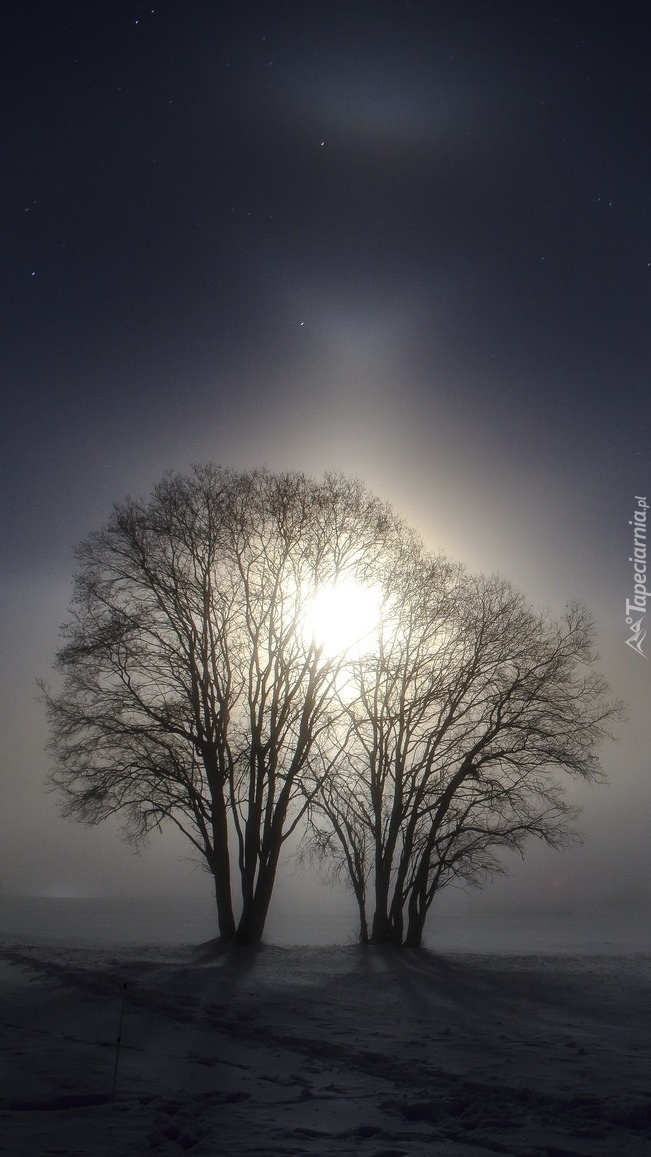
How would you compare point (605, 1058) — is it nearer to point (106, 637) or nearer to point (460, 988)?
point (460, 988)

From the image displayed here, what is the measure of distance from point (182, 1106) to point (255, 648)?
17.8 meters

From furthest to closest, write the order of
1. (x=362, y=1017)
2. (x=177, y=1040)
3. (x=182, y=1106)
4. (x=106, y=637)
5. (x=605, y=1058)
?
1. (x=106, y=637)
2. (x=362, y=1017)
3. (x=177, y=1040)
4. (x=605, y=1058)
5. (x=182, y=1106)

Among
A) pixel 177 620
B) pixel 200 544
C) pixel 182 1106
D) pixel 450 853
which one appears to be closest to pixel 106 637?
pixel 177 620

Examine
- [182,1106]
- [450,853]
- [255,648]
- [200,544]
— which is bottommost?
[182,1106]

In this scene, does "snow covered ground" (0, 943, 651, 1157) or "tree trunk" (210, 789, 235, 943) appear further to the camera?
"tree trunk" (210, 789, 235, 943)

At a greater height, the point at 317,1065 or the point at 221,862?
the point at 221,862

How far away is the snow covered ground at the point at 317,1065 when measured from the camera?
7.50 metres

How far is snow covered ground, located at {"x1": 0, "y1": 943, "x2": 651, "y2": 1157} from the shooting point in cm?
750

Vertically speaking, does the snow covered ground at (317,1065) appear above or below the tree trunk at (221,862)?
below

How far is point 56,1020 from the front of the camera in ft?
41.5

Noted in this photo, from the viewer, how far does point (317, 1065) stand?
1034 centimetres

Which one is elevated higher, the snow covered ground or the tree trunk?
the tree trunk

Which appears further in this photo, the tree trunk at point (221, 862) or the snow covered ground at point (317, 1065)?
the tree trunk at point (221, 862)

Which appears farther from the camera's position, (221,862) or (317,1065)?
(221,862)
